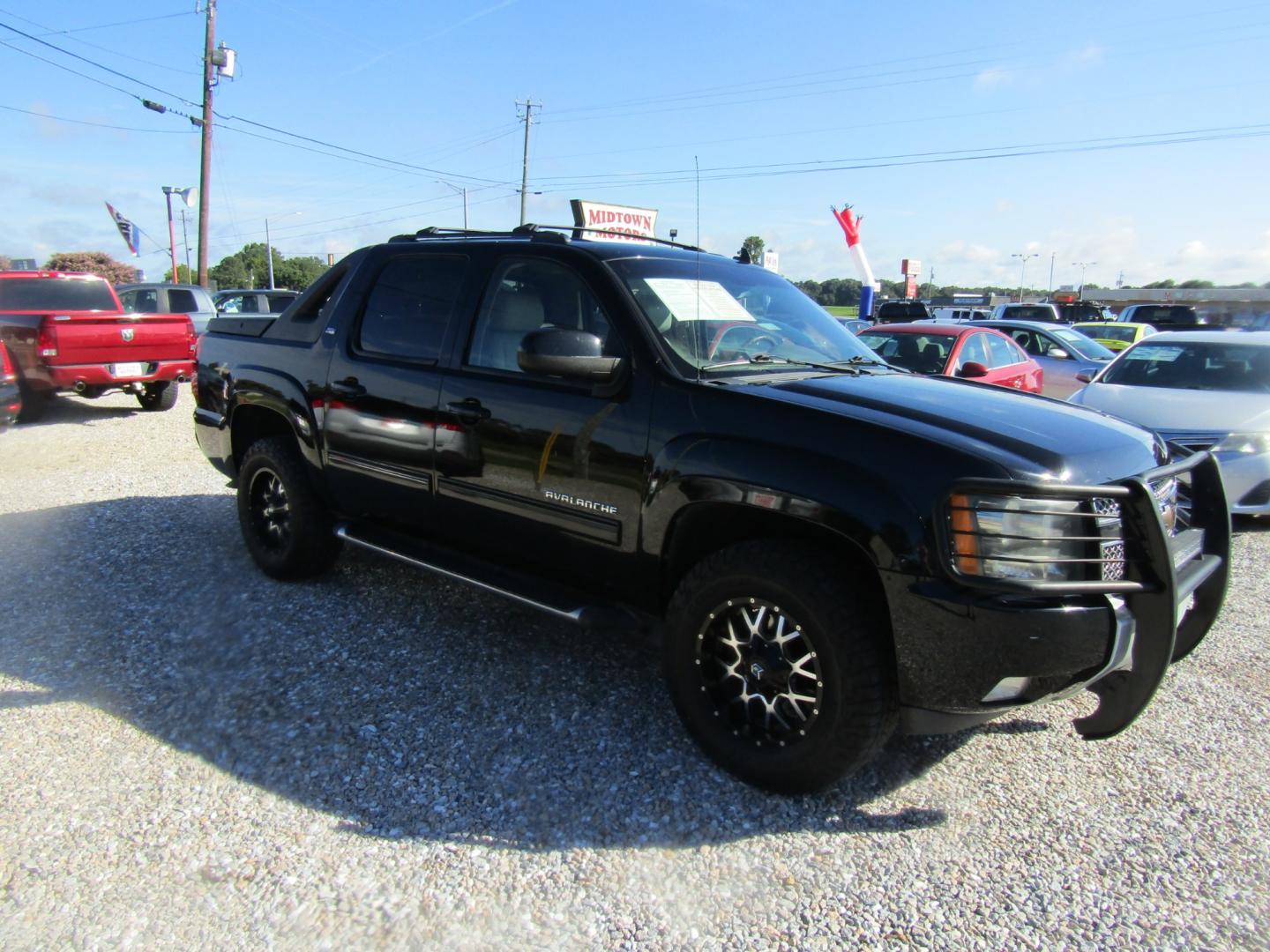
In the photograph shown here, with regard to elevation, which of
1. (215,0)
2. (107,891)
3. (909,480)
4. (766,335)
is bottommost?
(107,891)

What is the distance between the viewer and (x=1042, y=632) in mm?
2455

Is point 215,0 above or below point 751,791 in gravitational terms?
above

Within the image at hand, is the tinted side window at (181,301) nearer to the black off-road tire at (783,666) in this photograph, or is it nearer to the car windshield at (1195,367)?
the car windshield at (1195,367)

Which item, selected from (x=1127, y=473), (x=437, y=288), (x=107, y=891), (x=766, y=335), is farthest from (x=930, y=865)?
(x=437, y=288)

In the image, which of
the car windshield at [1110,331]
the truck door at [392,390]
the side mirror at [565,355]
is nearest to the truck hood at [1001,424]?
the side mirror at [565,355]

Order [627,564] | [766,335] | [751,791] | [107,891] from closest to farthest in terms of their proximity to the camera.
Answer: [107,891]
[751,791]
[627,564]
[766,335]

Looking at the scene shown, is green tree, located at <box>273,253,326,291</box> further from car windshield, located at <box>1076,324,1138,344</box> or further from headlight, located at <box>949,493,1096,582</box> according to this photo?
headlight, located at <box>949,493,1096,582</box>

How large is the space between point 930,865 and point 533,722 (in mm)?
1518

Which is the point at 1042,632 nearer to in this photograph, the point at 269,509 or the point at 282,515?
the point at 282,515

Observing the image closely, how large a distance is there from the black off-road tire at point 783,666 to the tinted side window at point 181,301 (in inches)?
607

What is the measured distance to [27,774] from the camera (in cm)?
302

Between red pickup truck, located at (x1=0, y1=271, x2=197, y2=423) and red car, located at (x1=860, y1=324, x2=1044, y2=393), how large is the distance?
28.5 feet

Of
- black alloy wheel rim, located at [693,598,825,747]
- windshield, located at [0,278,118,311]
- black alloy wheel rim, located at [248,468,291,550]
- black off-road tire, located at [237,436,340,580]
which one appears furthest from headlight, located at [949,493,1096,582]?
windshield, located at [0,278,118,311]

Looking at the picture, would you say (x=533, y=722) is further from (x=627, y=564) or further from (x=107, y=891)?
(x=107, y=891)
